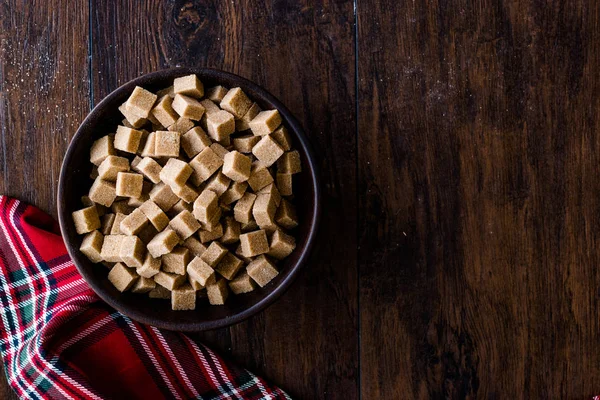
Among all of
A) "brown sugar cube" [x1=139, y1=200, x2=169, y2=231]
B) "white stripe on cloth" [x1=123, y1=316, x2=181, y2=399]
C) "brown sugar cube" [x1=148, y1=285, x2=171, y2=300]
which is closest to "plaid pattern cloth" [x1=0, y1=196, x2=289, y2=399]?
"white stripe on cloth" [x1=123, y1=316, x2=181, y2=399]

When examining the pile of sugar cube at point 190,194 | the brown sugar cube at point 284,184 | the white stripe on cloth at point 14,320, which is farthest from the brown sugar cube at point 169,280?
the white stripe on cloth at point 14,320

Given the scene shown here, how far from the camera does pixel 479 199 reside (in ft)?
3.79

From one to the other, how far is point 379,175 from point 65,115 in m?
0.59

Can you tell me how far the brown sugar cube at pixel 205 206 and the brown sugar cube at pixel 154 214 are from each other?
55 millimetres

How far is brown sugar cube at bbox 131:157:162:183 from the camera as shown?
3.18 ft

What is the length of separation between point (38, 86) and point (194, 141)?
1.28ft

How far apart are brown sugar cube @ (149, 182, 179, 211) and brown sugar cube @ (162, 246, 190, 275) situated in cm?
7

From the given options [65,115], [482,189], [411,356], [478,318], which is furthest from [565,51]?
[65,115]

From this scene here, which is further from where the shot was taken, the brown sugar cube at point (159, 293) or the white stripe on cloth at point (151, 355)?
the white stripe on cloth at point (151, 355)

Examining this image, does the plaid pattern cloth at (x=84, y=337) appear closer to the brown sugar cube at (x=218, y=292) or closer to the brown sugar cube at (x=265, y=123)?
the brown sugar cube at (x=218, y=292)

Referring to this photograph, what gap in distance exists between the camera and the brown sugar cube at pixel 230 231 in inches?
39.2

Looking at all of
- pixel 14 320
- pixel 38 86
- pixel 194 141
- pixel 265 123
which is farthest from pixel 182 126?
pixel 14 320

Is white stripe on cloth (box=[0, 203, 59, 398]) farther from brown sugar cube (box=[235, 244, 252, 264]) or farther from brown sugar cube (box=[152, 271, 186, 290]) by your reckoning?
brown sugar cube (box=[235, 244, 252, 264])

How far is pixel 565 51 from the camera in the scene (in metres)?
1.16
